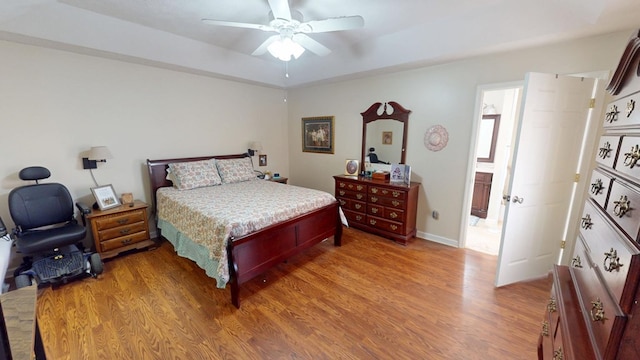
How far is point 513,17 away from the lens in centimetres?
232

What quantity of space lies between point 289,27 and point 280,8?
25 cm

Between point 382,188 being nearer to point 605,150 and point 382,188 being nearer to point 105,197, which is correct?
point 605,150

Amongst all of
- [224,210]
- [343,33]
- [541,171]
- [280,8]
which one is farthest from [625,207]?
[343,33]

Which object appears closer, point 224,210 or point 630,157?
point 630,157

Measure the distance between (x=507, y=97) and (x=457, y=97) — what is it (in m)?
1.51

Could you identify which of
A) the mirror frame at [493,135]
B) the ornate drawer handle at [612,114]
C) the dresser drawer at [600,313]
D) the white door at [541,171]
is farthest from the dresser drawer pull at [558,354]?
the mirror frame at [493,135]

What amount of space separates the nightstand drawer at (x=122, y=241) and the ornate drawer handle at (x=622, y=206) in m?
4.02

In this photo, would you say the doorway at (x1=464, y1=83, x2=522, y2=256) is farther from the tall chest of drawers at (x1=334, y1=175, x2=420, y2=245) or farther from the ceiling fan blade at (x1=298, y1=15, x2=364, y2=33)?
the ceiling fan blade at (x1=298, y1=15, x2=364, y2=33)

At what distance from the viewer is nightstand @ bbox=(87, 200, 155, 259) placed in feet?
9.27

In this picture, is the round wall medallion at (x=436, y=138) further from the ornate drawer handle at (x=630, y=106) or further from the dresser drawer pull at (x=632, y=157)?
the dresser drawer pull at (x=632, y=157)

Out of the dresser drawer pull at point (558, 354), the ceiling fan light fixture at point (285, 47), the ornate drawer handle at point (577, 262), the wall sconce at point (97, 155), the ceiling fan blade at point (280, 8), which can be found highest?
the ceiling fan blade at point (280, 8)

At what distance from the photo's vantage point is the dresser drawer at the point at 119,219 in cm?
283

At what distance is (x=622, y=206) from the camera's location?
883mm

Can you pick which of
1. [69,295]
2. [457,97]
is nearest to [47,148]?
[69,295]
